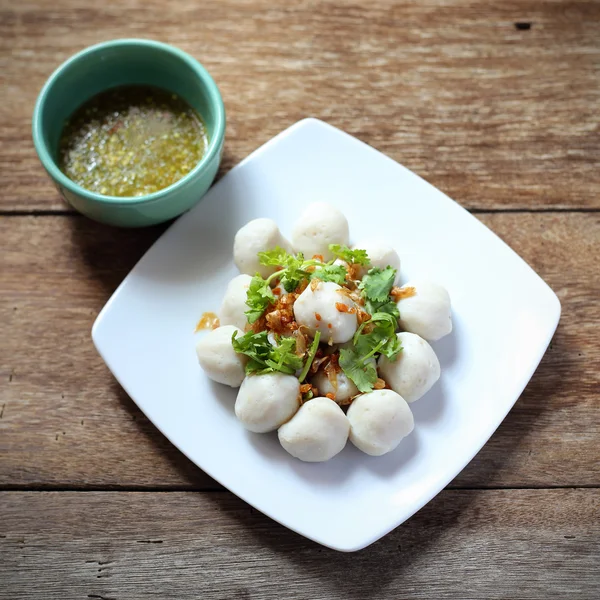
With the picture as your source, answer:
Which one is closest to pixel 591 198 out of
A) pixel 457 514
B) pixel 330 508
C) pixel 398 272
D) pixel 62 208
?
pixel 398 272

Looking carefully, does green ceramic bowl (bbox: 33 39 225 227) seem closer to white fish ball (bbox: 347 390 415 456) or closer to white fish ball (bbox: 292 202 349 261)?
white fish ball (bbox: 292 202 349 261)

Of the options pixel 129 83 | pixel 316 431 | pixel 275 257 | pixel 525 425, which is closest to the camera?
pixel 316 431

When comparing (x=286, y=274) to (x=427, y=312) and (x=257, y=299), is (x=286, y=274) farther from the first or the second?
(x=427, y=312)

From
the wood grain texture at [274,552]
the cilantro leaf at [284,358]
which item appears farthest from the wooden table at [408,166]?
the cilantro leaf at [284,358]

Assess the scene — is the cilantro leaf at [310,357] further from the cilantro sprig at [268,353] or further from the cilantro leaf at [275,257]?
the cilantro leaf at [275,257]

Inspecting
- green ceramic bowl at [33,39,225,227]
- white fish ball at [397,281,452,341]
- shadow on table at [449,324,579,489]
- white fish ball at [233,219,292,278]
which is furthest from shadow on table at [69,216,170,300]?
shadow on table at [449,324,579,489]

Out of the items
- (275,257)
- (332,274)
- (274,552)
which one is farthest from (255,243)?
(274,552)
